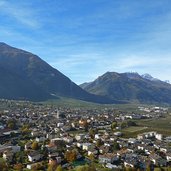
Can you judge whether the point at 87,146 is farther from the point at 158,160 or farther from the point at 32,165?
the point at 32,165

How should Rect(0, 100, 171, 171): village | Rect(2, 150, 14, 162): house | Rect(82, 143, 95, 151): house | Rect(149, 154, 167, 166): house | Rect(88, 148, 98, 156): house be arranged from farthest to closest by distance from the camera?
1. Rect(82, 143, 95, 151): house
2. Rect(88, 148, 98, 156): house
3. Rect(149, 154, 167, 166): house
4. Rect(2, 150, 14, 162): house
5. Rect(0, 100, 171, 171): village

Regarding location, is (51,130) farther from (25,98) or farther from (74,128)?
(25,98)

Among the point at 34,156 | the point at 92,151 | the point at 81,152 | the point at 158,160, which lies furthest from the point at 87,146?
the point at 158,160

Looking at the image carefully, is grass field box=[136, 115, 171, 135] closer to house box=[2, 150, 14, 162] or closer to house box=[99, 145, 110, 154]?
house box=[99, 145, 110, 154]

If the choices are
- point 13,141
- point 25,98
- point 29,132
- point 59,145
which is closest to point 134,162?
point 59,145

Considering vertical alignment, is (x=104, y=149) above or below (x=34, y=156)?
above

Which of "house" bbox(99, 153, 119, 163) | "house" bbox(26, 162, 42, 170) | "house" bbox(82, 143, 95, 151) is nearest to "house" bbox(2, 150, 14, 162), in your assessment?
"house" bbox(26, 162, 42, 170)

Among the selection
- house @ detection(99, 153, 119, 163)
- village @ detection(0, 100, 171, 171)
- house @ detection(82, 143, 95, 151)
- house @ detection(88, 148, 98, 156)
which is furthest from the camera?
house @ detection(82, 143, 95, 151)

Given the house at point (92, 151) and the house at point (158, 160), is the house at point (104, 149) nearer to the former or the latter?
the house at point (92, 151)
